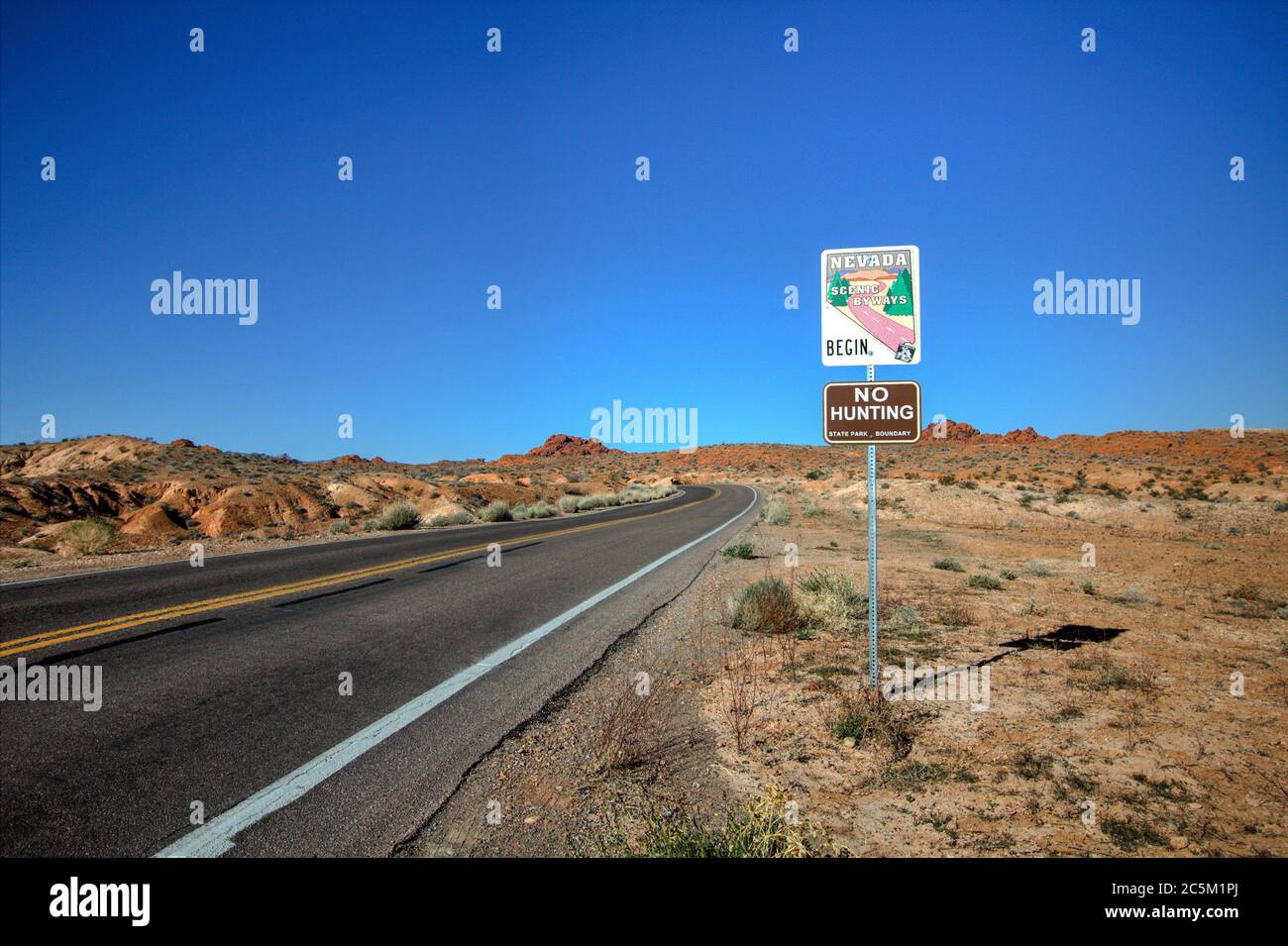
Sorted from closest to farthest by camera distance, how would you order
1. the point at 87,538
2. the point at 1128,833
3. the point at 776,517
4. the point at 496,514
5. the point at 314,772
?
1. the point at 1128,833
2. the point at 314,772
3. the point at 87,538
4. the point at 776,517
5. the point at 496,514

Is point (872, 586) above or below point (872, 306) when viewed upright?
below

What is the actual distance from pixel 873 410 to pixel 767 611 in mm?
3591

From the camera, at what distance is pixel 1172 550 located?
615 inches

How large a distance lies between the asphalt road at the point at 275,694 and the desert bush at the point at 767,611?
1.33 meters

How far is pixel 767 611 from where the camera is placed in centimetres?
757

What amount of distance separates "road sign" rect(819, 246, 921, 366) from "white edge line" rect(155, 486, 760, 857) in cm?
407

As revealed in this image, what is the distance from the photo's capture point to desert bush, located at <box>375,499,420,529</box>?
22.1 metres

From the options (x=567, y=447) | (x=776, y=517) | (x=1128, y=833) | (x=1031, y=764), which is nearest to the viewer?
(x=1128, y=833)

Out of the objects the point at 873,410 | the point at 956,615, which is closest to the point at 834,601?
the point at 956,615

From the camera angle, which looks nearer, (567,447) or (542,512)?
(542,512)

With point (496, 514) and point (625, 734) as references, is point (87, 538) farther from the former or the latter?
point (625, 734)

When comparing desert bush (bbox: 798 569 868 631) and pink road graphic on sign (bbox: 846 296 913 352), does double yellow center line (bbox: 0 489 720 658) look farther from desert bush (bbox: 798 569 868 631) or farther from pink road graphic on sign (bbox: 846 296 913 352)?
pink road graphic on sign (bbox: 846 296 913 352)
